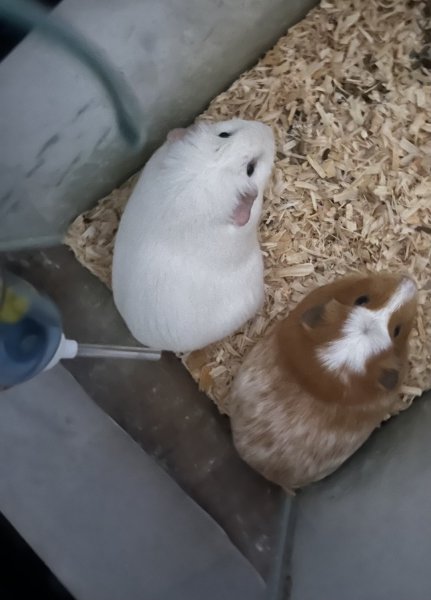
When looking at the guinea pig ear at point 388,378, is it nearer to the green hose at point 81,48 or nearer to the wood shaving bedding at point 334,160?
the wood shaving bedding at point 334,160

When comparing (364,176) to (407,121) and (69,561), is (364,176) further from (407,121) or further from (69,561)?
(69,561)

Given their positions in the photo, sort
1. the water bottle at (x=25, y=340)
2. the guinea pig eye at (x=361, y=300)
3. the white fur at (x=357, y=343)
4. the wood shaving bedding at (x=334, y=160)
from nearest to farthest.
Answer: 1. the water bottle at (x=25, y=340)
2. the white fur at (x=357, y=343)
3. the guinea pig eye at (x=361, y=300)
4. the wood shaving bedding at (x=334, y=160)

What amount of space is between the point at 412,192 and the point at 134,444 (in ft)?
3.96

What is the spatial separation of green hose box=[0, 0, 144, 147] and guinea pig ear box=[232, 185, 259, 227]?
0.46 meters

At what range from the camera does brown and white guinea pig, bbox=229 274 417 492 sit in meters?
1.78

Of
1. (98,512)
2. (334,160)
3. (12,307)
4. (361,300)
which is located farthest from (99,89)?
(98,512)

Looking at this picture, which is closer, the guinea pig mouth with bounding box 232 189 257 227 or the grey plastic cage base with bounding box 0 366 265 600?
the guinea pig mouth with bounding box 232 189 257 227

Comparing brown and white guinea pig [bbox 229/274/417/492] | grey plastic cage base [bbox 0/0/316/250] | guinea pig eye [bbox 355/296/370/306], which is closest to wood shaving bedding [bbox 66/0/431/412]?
grey plastic cage base [bbox 0/0/316/250]

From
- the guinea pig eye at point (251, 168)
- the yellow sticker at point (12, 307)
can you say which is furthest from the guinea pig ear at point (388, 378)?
the yellow sticker at point (12, 307)

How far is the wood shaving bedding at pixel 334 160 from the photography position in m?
2.19

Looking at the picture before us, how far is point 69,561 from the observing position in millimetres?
2023

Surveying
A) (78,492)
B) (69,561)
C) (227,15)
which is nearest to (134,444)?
(78,492)

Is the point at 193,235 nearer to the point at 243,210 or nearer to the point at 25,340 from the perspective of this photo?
the point at 243,210

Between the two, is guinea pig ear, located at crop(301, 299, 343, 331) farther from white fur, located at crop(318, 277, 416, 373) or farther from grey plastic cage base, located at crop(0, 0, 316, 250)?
grey plastic cage base, located at crop(0, 0, 316, 250)
